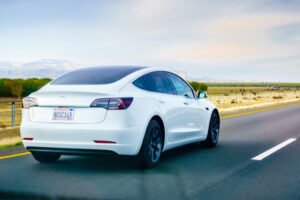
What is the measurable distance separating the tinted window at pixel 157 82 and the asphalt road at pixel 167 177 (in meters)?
1.28

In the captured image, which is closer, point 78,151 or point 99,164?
point 78,151

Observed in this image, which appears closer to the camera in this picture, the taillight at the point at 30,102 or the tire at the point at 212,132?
the taillight at the point at 30,102

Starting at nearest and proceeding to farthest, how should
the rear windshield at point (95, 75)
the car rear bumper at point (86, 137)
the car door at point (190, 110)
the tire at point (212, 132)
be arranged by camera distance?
the car rear bumper at point (86, 137)
the rear windshield at point (95, 75)
the car door at point (190, 110)
the tire at point (212, 132)

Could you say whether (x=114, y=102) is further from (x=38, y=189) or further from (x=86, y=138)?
(x=38, y=189)

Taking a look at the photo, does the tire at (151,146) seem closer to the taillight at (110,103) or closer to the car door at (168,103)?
the car door at (168,103)

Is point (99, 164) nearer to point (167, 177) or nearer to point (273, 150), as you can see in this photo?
point (167, 177)

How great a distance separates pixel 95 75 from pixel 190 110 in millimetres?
2172

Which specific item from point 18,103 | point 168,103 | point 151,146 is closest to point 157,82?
point 168,103

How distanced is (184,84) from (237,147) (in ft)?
6.68

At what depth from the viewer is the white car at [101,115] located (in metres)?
6.11

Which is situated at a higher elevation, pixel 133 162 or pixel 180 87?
pixel 180 87

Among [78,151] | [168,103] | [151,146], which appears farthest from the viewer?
[168,103]

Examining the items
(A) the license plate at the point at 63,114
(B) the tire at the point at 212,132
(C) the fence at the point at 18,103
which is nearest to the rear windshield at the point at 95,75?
(A) the license plate at the point at 63,114

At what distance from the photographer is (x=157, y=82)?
7414 millimetres
